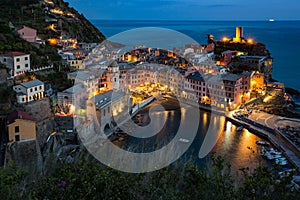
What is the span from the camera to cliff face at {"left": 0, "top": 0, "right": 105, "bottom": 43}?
12266 mm

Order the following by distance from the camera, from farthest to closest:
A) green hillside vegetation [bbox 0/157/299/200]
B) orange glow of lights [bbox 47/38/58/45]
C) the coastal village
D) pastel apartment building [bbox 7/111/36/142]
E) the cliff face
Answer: the cliff face → orange glow of lights [bbox 47/38/58/45] → the coastal village → pastel apartment building [bbox 7/111/36/142] → green hillside vegetation [bbox 0/157/299/200]

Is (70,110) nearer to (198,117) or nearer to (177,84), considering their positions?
(198,117)

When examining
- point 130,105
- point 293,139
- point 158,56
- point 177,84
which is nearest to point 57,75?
point 130,105

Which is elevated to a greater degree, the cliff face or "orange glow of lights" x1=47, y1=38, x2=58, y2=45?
the cliff face

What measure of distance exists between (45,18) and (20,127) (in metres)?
9.28

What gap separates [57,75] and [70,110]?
4.63ft

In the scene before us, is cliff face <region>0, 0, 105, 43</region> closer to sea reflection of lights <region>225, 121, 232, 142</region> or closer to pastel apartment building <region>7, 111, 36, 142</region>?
pastel apartment building <region>7, 111, 36, 142</region>

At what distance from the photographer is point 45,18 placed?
44.4ft

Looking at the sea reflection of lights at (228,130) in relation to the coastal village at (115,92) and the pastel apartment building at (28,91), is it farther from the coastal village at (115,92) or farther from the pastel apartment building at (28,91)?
the pastel apartment building at (28,91)

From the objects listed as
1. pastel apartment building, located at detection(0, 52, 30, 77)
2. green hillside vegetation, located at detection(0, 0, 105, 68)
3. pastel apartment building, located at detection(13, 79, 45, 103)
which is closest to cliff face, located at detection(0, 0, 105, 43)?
green hillside vegetation, located at detection(0, 0, 105, 68)

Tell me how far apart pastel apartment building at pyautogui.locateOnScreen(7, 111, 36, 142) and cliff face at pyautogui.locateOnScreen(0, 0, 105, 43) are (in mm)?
6274

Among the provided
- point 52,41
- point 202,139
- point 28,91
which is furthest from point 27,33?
point 202,139

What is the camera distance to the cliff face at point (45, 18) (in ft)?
40.2

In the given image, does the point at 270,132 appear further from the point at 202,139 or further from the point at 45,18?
the point at 45,18
